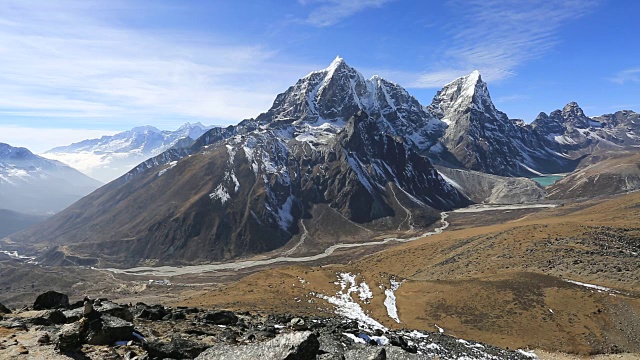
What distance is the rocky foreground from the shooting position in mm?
16719

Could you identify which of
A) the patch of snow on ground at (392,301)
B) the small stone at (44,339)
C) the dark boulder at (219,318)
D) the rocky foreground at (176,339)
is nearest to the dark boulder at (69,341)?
the rocky foreground at (176,339)

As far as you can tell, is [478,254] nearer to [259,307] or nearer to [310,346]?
[259,307]

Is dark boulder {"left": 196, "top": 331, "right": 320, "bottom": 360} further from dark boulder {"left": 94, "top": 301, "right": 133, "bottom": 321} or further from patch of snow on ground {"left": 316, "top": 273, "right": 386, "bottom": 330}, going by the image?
patch of snow on ground {"left": 316, "top": 273, "right": 386, "bottom": 330}

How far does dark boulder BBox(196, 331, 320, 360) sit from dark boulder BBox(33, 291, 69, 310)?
22586 mm

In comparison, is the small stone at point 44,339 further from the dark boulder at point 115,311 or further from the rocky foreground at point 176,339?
the dark boulder at point 115,311

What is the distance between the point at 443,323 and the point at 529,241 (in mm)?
45417

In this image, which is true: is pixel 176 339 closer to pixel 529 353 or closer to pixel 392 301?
pixel 529 353

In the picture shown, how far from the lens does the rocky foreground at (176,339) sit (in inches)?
658

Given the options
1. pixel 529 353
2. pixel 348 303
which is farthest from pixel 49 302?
pixel 529 353

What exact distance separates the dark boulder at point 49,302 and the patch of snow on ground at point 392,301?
124 ft

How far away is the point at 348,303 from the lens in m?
59.0

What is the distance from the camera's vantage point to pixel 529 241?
83625 mm

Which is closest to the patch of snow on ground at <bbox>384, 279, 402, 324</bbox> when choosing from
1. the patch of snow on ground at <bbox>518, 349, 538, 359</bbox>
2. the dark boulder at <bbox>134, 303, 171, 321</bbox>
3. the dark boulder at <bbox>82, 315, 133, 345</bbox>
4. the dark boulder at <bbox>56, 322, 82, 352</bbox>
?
the patch of snow on ground at <bbox>518, 349, 538, 359</bbox>

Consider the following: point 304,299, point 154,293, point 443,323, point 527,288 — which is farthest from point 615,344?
point 154,293
